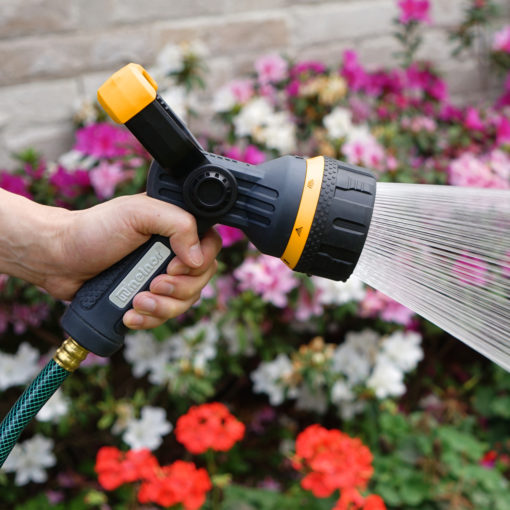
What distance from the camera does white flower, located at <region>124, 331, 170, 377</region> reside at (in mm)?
1611

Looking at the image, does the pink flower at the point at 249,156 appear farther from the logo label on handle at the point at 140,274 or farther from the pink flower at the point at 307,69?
the logo label on handle at the point at 140,274

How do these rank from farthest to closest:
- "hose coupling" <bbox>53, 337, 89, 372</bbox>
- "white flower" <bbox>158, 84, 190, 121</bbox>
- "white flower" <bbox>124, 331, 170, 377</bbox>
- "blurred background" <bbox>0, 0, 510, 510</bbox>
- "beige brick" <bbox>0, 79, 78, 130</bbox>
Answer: "beige brick" <bbox>0, 79, 78, 130</bbox> → "white flower" <bbox>158, 84, 190, 121</bbox> → "white flower" <bbox>124, 331, 170, 377</bbox> → "blurred background" <bbox>0, 0, 510, 510</bbox> → "hose coupling" <bbox>53, 337, 89, 372</bbox>

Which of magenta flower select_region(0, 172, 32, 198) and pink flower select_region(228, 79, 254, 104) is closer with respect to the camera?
magenta flower select_region(0, 172, 32, 198)

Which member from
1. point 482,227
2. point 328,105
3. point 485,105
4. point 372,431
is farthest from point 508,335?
point 485,105

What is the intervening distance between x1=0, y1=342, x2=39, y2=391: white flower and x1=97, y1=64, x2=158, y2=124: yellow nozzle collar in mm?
1056

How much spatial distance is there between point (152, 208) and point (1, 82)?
127cm

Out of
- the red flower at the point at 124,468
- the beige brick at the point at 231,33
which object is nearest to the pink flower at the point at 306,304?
the red flower at the point at 124,468

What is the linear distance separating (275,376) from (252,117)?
30.6 inches

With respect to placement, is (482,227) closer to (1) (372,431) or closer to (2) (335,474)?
(2) (335,474)

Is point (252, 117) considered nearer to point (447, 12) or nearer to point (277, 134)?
point (277, 134)

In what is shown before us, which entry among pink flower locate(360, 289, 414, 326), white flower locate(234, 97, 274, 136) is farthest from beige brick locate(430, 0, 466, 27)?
pink flower locate(360, 289, 414, 326)

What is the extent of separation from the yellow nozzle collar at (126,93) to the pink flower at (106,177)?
835 millimetres

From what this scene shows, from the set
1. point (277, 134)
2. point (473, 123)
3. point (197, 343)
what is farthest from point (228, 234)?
point (473, 123)

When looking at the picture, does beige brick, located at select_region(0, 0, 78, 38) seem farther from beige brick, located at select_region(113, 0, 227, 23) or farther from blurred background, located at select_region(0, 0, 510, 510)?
beige brick, located at select_region(113, 0, 227, 23)
